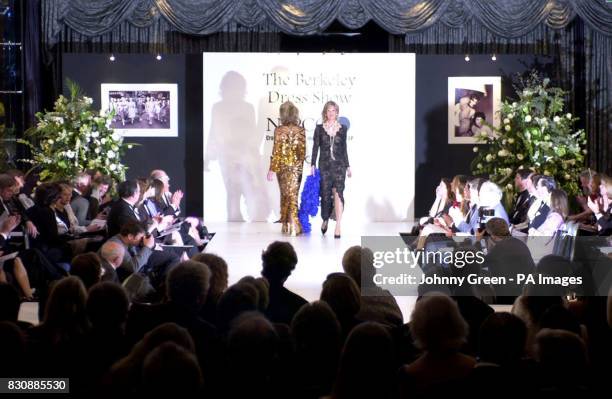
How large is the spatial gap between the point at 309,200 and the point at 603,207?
423 cm

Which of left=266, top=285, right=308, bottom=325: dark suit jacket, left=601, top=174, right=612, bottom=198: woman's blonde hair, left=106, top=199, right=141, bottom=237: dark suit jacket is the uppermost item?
left=601, top=174, right=612, bottom=198: woman's blonde hair

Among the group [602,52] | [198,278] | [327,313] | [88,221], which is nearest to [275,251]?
[198,278]

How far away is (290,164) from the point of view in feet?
39.6

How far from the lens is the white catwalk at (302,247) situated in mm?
8461

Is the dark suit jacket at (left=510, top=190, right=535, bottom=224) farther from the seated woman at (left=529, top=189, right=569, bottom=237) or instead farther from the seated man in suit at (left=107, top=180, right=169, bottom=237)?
the seated man in suit at (left=107, top=180, right=169, bottom=237)

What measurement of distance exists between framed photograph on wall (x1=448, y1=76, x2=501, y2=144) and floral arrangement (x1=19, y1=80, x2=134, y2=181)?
4.86 metres

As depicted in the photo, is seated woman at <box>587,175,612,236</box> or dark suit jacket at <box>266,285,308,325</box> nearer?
dark suit jacket at <box>266,285,308,325</box>

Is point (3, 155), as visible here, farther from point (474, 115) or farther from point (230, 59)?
point (474, 115)

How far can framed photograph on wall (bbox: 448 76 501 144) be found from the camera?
559 inches

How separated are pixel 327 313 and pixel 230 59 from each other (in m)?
10.3

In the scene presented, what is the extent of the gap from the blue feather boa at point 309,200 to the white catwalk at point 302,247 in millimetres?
212

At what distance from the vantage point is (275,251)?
18.4ft

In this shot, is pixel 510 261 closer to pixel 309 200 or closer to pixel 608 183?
pixel 608 183

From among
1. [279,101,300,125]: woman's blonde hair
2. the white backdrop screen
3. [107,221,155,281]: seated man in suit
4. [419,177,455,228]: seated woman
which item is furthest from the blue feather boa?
[107,221,155,281]: seated man in suit
